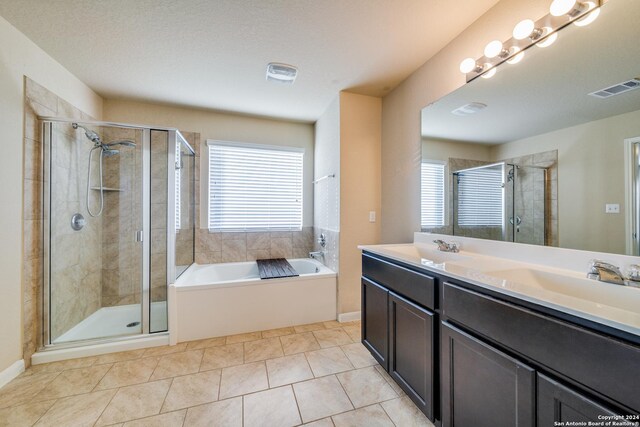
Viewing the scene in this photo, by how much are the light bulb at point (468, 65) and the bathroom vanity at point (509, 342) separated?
1.26 meters

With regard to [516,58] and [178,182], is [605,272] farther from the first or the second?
[178,182]

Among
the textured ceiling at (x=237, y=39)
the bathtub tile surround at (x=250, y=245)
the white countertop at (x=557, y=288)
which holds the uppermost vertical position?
the textured ceiling at (x=237, y=39)

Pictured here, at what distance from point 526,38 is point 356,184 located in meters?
1.65

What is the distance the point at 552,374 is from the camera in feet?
2.59

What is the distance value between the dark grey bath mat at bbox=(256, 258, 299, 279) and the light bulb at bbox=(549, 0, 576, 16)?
2584 millimetres

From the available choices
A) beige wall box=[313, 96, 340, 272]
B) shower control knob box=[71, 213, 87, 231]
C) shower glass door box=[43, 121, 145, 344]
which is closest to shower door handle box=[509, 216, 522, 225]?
beige wall box=[313, 96, 340, 272]

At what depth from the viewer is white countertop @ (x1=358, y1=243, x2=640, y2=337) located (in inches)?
27.1

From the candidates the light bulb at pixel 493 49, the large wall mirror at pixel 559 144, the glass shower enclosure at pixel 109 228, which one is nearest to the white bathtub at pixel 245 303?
the glass shower enclosure at pixel 109 228

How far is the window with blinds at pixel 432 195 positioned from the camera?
200 cm

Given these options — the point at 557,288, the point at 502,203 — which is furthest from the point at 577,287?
the point at 502,203

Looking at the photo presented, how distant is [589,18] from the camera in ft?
3.74

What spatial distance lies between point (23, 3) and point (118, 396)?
256 cm

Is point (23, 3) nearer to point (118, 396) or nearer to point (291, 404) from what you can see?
point (118, 396)

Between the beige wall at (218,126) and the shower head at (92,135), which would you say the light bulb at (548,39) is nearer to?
the beige wall at (218,126)
